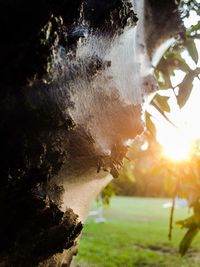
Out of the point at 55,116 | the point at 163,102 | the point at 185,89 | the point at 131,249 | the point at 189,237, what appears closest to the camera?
the point at 55,116

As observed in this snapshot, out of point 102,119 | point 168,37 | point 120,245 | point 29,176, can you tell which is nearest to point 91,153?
point 102,119

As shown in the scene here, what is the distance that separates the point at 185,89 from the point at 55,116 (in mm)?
1258

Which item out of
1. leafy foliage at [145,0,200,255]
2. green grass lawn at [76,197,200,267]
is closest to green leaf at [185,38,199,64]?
leafy foliage at [145,0,200,255]

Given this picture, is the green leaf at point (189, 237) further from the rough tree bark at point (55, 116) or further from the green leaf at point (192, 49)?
the rough tree bark at point (55, 116)

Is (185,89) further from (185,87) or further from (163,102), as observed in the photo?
(163,102)

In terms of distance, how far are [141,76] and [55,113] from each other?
1.93 ft

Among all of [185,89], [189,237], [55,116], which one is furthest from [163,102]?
[55,116]

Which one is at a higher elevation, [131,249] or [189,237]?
[189,237]

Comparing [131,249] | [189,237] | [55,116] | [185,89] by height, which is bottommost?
[131,249]

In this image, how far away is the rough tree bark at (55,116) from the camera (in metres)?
0.84

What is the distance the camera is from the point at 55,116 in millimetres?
903

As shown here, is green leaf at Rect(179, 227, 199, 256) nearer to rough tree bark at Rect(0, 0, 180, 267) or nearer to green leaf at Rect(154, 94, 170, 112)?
green leaf at Rect(154, 94, 170, 112)

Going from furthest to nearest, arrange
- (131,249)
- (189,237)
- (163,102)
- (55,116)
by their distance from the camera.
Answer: (131,249) < (189,237) < (163,102) < (55,116)

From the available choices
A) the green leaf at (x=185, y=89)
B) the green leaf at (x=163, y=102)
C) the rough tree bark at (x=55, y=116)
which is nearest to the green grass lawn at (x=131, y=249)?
the green leaf at (x=163, y=102)
